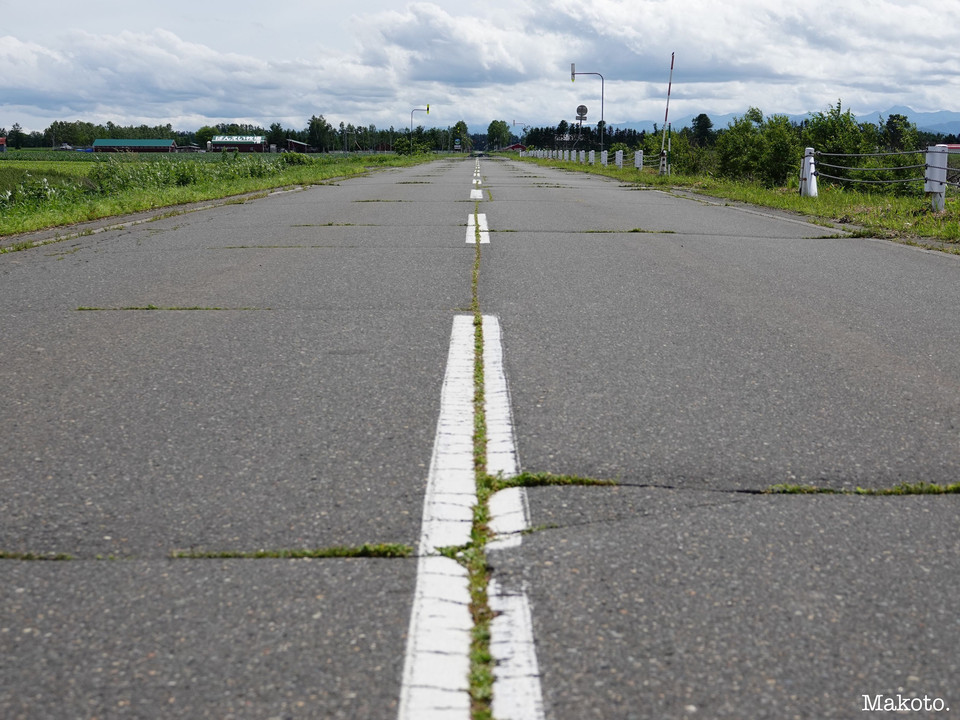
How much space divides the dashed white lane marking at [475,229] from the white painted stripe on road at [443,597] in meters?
6.38

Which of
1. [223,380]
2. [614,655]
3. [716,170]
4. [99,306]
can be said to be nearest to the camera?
[614,655]

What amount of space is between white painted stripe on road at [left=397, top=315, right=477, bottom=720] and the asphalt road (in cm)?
5

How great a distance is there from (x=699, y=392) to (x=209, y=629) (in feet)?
8.24


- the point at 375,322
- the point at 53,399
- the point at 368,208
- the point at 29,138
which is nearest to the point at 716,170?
the point at 368,208

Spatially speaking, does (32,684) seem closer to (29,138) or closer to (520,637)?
(520,637)

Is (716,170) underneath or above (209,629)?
above

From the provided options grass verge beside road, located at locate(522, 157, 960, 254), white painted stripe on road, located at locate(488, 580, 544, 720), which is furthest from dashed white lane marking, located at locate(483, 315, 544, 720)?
grass verge beside road, located at locate(522, 157, 960, 254)

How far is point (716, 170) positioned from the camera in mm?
31031

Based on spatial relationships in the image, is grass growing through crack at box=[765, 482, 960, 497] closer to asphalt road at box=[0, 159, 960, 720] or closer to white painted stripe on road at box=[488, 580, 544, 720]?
asphalt road at box=[0, 159, 960, 720]

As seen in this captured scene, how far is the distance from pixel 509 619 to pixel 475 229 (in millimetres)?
9168

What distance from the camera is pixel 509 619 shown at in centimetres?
204

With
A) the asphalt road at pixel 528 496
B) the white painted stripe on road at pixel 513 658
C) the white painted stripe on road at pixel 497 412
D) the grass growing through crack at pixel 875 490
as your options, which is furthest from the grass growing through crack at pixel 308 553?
the grass growing through crack at pixel 875 490

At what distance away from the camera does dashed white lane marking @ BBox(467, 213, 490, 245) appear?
9.70 metres

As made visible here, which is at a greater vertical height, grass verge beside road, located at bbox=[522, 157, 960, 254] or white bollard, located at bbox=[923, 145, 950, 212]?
white bollard, located at bbox=[923, 145, 950, 212]
